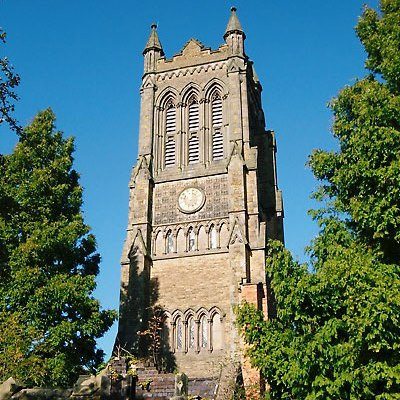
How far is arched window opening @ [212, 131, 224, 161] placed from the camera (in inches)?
1358

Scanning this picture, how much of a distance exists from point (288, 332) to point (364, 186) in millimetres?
3644

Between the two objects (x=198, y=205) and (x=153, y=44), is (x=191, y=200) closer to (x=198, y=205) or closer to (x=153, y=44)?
(x=198, y=205)

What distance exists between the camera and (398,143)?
12766 mm

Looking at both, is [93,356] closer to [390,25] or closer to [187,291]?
[187,291]

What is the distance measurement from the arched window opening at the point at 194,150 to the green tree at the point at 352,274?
20341 millimetres

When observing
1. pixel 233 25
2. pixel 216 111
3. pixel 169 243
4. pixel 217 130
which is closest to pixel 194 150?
pixel 217 130

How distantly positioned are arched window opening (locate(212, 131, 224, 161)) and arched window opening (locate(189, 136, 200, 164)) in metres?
0.97

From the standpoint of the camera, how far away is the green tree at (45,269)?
17297 mm

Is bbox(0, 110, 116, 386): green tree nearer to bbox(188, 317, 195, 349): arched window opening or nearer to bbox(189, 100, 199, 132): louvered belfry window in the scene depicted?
bbox(188, 317, 195, 349): arched window opening

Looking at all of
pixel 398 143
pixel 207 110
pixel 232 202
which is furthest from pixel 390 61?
pixel 207 110

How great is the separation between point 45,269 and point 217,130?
726 inches

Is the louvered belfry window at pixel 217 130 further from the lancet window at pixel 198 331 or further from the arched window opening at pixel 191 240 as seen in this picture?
the lancet window at pixel 198 331

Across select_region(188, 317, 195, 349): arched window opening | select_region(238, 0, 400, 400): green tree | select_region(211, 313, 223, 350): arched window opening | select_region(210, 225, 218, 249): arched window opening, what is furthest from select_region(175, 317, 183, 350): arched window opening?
select_region(238, 0, 400, 400): green tree

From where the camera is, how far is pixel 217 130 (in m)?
35.6
